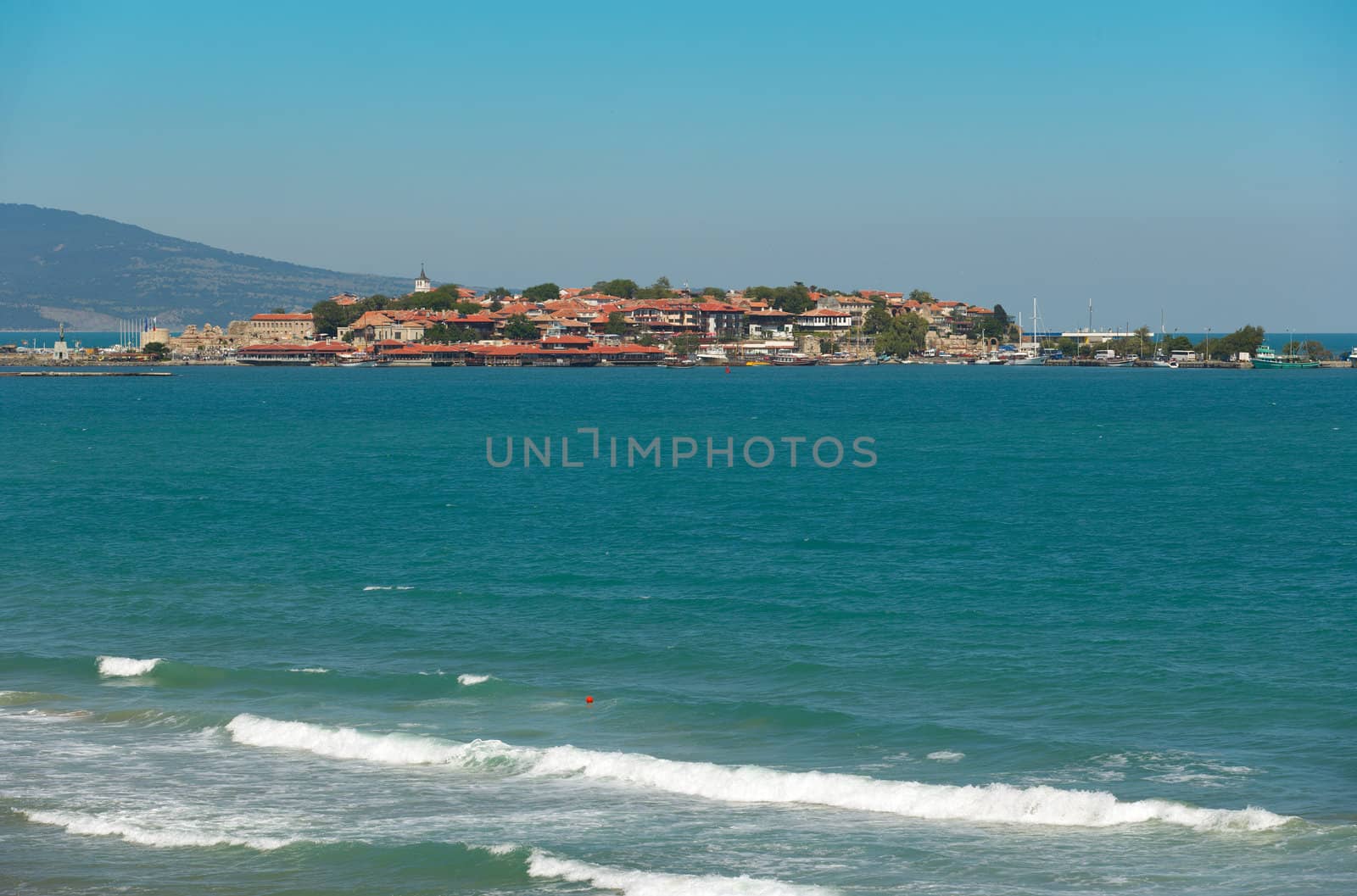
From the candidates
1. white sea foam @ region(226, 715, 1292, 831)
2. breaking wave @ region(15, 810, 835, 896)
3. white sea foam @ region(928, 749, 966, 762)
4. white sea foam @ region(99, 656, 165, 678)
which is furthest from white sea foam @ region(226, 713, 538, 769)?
white sea foam @ region(928, 749, 966, 762)

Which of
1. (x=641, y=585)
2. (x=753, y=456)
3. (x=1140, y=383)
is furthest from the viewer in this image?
(x=1140, y=383)

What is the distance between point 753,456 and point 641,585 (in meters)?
39.2

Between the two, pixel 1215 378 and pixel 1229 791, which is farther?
pixel 1215 378

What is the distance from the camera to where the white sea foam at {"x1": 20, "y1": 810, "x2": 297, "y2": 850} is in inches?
647

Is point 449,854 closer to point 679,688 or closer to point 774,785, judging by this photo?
point 774,785

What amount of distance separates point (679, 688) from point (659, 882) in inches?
324

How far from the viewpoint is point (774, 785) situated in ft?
60.8

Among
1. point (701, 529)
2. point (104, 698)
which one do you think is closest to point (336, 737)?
point (104, 698)

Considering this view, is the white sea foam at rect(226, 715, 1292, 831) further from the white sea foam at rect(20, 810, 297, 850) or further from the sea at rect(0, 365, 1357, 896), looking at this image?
the white sea foam at rect(20, 810, 297, 850)

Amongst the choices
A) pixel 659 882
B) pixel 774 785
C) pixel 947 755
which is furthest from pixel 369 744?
pixel 947 755

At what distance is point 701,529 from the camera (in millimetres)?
42844

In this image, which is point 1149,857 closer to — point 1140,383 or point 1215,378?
point 1140,383

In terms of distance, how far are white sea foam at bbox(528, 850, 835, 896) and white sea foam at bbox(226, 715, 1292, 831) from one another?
2927 millimetres

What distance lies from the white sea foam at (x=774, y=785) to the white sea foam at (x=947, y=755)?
46.3 inches
